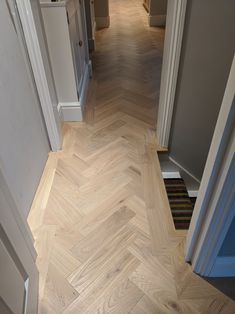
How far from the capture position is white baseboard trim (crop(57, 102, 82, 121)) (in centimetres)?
214

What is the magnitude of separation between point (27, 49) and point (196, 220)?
1308mm

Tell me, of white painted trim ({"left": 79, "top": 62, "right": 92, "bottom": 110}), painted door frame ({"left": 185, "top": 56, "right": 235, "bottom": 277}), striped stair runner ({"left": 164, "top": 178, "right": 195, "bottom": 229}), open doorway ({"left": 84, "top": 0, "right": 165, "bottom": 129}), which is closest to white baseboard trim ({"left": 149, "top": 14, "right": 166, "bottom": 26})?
open doorway ({"left": 84, "top": 0, "right": 165, "bottom": 129})

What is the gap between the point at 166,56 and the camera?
5.29 ft

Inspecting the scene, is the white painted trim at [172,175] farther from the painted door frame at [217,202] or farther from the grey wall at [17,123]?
the grey wall at [17,123]

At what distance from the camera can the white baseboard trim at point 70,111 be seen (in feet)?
7.02

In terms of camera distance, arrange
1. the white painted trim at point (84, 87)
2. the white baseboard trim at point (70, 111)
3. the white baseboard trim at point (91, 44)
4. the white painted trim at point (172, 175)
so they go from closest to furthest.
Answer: the white painted trim at point (172, 175)
the white baseboard trim at point (70, 111)
the white painted trim at point (84, 87)
the white baseboard trim at point (91, 44)

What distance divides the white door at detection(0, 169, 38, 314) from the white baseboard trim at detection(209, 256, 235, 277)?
0.81 metres

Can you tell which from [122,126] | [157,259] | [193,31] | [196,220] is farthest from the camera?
[122,126]

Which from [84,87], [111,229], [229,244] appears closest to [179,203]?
[111,229]

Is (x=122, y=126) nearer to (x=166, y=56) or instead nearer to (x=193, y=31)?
(x=166, y=56)

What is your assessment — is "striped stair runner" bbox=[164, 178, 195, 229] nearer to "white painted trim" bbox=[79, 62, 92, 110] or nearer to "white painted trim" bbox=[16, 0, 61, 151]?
"white painted trim" bbox=[16, 0, 61, 151]

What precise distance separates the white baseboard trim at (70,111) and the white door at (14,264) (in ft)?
4.34

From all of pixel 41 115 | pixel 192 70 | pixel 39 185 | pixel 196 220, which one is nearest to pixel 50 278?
pixel 39 185

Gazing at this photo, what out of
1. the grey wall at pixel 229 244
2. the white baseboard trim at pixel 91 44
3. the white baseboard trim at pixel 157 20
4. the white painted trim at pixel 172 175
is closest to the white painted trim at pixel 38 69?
the white painted trim at pixel 172 175
